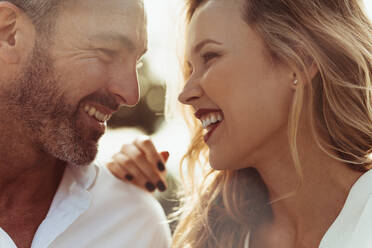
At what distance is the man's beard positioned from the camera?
292 centimetres

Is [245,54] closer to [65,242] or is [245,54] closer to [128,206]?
[128,206]

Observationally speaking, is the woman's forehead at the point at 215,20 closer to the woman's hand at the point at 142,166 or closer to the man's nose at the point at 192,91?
the man's nose at the point at 192,91

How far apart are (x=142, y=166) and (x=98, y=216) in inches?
14.5

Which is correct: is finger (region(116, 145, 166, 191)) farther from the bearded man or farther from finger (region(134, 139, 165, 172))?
the bearded man

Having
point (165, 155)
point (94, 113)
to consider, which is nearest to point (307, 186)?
point (165, 155)

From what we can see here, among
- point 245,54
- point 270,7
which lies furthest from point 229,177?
point 270,7

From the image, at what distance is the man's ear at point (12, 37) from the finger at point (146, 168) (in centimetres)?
77

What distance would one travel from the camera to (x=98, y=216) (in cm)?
298

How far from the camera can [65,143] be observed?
2.92m

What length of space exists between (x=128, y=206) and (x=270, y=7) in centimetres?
123

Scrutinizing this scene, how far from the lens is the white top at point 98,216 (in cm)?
284

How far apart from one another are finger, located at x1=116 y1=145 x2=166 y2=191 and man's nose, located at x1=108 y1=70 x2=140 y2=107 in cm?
32

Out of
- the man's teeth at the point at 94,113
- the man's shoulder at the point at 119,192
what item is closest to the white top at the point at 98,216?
the man's shoulder at the point at 119,192

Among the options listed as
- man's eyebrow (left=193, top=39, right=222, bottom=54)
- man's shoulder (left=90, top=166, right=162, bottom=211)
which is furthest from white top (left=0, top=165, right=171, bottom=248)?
man's eyebrow (left=193, top=39, right=222, bottom=54)
